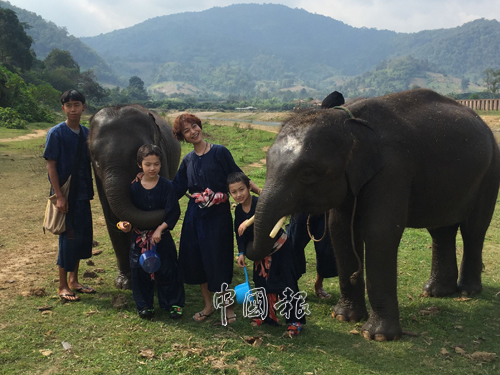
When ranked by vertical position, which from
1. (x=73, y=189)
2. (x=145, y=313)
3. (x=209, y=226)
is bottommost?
(x=145, y=313)

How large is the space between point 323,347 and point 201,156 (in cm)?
221

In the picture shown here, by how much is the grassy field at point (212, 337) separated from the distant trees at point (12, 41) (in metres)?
57.3

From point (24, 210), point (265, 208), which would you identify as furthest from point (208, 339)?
point (24, 210)

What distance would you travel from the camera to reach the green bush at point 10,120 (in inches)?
1057

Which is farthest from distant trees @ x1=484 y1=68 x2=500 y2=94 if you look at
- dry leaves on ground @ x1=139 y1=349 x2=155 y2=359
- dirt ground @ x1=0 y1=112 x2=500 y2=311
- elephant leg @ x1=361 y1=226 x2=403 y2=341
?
dry leaves on ground @ x1=139 y1=349 x2=155 y2=359

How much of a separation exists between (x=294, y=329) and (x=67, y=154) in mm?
3270

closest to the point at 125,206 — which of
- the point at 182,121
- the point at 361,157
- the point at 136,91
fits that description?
the point at 182,121

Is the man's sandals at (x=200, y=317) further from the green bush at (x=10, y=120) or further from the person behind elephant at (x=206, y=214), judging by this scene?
the green bush at (x=10, y=120)

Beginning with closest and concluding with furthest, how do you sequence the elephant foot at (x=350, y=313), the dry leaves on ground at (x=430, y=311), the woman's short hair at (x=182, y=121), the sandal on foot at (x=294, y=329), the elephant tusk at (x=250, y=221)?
1. the elephant tusk at (x=250, y=221)
2. the sandal on foot at (x=294, y=329)
3. the woman's short hair at (x=182, y=121)
4. the elephant foot at (x=350, y=313)
5. the dry leaves on ground at (x=430, y=311)

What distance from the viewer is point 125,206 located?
499 centimetres

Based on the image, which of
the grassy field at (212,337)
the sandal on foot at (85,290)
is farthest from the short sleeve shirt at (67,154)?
the grassy field at (212,337)

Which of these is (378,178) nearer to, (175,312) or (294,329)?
(294,329)

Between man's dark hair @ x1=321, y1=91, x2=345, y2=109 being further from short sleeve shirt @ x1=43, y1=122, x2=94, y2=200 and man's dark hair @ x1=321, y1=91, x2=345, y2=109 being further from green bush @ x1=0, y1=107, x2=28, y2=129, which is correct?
green bush @ x1=0, y1=107, x2=28, y2=129

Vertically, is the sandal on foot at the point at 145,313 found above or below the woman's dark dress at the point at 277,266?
below
